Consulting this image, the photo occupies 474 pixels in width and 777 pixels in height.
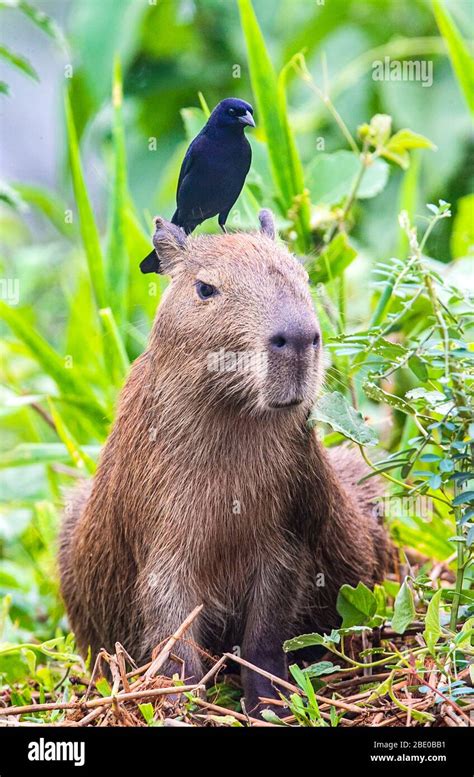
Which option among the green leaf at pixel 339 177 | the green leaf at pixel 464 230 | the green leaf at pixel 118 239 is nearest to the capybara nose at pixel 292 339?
the green leaf at pixel 339 177

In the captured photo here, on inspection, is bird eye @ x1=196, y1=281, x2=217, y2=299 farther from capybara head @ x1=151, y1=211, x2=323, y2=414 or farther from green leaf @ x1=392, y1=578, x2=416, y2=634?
green leaf @ x1=392, y1=578, x2=416, y2=634

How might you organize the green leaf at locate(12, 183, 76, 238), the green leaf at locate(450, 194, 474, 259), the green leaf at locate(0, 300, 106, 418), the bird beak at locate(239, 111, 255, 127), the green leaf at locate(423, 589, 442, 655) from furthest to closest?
the green leaf at locate(12, 183, 76, 238), the green leaf at locate(450, 194, 474, 259), the green leaf at locate(0, 300, 106, 418), the bird beak at locate(239, 111, 255, 127), the green leaf at locate(423, 589, 442, 655)

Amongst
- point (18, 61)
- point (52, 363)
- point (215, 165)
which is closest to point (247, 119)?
point (215, 165)

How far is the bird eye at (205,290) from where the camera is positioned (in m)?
2.36

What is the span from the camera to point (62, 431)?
347 centimetres

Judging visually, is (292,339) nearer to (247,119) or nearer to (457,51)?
(247,119)

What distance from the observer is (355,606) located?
2.64 m

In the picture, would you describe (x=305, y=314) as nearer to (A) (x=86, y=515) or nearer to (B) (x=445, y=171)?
(A) (x=86, y=515)

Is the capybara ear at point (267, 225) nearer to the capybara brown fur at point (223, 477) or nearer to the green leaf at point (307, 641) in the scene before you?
the capybara brown fur at point (223, 477)

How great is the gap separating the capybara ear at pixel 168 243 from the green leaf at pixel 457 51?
5.14 ft

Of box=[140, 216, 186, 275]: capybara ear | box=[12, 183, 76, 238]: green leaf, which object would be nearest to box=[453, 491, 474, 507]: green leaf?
box=[140, 216, 186, 275]: capybara ear

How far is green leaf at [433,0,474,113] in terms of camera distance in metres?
3.51

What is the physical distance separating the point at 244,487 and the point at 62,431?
45.5 inches
